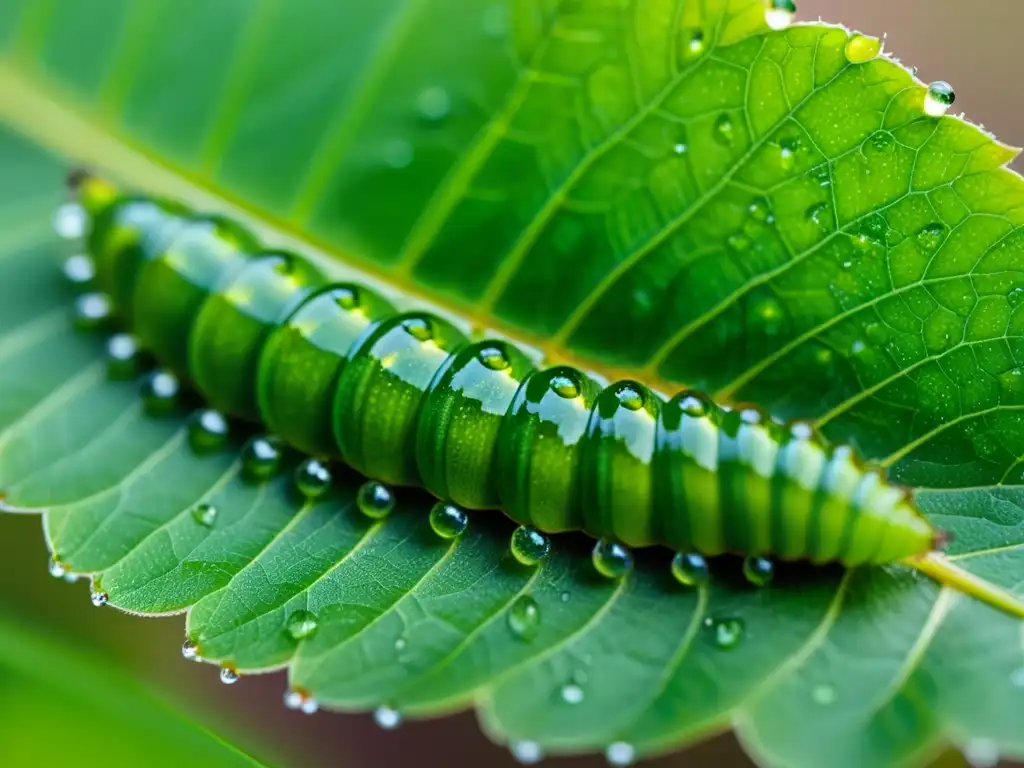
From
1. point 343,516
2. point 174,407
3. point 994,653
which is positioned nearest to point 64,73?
point 174,407

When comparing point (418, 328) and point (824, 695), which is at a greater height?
point (418, 328)

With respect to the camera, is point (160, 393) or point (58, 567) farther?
point (160, 393)

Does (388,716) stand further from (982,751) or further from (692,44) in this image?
(692,44)

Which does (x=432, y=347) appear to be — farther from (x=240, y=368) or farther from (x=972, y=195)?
(x=972, y=195)

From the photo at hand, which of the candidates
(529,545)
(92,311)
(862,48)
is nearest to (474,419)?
(529,545)

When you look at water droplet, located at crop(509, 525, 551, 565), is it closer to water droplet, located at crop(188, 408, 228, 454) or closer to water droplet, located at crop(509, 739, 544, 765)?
water droplet, located at crop(509, 739, 544, 765)

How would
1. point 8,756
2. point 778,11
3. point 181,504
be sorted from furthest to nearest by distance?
point 8,756, point 181,504, point 778,11
